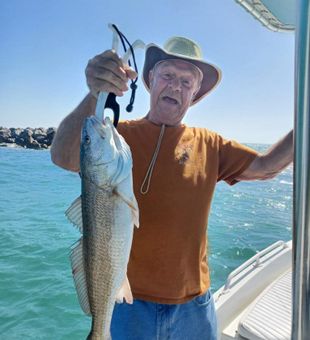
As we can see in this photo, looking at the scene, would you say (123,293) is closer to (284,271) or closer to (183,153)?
(183,153)

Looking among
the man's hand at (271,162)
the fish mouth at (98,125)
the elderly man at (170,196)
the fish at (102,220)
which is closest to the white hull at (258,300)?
the elderly man at (170,196)

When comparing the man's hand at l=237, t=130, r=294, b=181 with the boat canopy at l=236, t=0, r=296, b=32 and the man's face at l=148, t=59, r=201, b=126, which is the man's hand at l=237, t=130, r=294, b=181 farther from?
the boat canopy at l=236, t=0, r=296, b=32

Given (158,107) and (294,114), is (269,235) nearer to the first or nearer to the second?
Result: (158,107)


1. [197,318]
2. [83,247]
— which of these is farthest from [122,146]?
[197,318]

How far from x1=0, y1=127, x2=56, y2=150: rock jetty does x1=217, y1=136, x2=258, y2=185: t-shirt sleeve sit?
59.3 metres

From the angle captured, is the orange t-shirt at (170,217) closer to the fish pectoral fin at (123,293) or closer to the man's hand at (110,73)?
the fish pectoral fin at (123,293)

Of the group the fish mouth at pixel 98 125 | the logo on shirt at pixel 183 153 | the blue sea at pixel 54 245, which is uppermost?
the fish mouth at pixel 98 125

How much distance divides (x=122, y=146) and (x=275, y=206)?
15.7 meters

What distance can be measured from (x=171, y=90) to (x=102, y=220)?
47.1 inches

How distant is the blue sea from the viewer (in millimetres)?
5449

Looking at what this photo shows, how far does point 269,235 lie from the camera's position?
10844 millimetres

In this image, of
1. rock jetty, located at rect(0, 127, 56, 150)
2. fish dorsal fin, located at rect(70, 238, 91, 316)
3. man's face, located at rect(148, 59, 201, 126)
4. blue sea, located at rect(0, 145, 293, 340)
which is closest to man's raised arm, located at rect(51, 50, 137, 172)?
fish dorsal fin, located at rect(70, 238, 91, 316)

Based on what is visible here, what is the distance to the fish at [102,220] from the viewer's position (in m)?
1.52

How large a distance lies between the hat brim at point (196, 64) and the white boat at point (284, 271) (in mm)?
490
